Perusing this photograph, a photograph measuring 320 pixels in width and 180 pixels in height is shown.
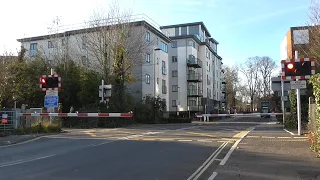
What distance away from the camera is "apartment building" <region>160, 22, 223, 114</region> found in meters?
62.2

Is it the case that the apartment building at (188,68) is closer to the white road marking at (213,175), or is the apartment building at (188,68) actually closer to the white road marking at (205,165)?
the white road marking at (205,165)

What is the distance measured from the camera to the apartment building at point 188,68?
62.2 m

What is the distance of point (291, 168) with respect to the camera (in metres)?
9.22

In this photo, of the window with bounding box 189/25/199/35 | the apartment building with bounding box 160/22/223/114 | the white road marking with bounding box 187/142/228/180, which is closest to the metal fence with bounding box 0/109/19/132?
the white road marking with bounding box 187/142/228/180

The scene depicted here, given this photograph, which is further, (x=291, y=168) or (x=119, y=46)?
(x=119, y=46)

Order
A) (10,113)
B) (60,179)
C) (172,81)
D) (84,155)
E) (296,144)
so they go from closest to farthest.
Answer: (60,179), (84,155), (296,144), (10,113), (172,81)

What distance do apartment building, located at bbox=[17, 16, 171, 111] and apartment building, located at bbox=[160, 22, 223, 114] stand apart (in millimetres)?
9187

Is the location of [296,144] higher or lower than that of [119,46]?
lower

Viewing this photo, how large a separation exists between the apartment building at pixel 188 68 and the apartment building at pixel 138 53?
919 cm

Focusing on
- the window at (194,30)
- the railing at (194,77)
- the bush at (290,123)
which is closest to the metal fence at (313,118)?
the bush at (290,123)

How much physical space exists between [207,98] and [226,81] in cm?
3417

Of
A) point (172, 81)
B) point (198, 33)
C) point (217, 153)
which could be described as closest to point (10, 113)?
point (217, 153)

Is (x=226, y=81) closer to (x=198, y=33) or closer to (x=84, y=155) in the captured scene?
(x=198, y=33)

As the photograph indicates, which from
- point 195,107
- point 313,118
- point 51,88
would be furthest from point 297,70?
point 195,107
